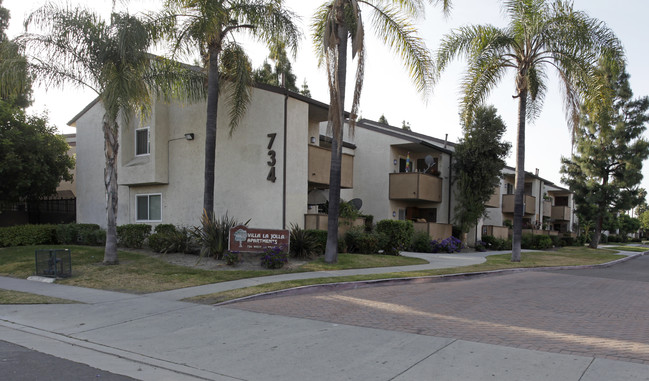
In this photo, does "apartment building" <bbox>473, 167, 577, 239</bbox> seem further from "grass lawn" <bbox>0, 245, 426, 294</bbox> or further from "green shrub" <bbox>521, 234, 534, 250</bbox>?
"grass lawn" <bbox>0, 245, 426, 294</bbox>

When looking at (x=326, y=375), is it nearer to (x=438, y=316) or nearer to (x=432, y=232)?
(x=438, y=316)

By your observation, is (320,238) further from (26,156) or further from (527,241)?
(527,241)

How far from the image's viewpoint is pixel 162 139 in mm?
19172

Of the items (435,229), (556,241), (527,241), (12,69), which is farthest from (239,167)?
(556,241)

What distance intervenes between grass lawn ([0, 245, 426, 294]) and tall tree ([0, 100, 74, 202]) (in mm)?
4038

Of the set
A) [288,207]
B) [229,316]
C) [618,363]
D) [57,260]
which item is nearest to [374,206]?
[288,207]

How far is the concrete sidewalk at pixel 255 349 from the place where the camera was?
5215 mm

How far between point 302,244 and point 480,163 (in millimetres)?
13616

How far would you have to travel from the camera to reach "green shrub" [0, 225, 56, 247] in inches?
749

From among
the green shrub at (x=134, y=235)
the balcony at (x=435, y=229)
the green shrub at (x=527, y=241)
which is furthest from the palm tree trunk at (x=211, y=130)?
the green shrub at (x=527, y=241)

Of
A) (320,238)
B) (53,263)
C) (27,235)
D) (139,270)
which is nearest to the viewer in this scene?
(53,263)

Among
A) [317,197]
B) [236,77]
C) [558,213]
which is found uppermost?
[236,77]

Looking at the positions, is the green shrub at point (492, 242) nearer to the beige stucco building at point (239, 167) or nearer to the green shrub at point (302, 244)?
the beige stucco building at point (239, 167)

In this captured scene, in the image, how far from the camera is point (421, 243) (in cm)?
2253
